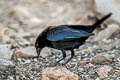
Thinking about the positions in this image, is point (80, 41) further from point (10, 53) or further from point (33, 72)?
point (10, 53)

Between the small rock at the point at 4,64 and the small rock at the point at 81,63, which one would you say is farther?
the small rock at the point at 81,63

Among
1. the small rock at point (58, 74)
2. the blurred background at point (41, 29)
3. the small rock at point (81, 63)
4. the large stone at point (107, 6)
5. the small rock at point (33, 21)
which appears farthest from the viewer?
the small rock at point (33, 21)

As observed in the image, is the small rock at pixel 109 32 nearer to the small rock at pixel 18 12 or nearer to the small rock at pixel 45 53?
the small rock at pixel 45 53

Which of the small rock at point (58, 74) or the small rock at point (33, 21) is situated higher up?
the small rock at point (33, 21)

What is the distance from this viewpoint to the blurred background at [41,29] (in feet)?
17.3

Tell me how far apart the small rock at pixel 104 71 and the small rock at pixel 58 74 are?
36cm

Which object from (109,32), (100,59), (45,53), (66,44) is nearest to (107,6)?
(109,32)

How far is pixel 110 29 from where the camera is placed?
22.2 feet

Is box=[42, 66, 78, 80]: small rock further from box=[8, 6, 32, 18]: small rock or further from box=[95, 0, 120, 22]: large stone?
box=[8, 6, 32, 18]: small rock

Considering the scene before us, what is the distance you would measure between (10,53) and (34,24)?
3234 millimetres

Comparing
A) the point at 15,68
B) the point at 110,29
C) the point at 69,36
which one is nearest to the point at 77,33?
the point at 69,36

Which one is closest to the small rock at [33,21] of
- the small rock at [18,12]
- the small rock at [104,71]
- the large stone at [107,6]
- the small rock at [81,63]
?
the small rock at [18,12]

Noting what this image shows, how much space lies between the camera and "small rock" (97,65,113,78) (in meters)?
4.92

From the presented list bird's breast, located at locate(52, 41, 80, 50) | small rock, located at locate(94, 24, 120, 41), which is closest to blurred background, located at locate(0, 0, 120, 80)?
small rock, located at locate(94, 24, 120, 41)
